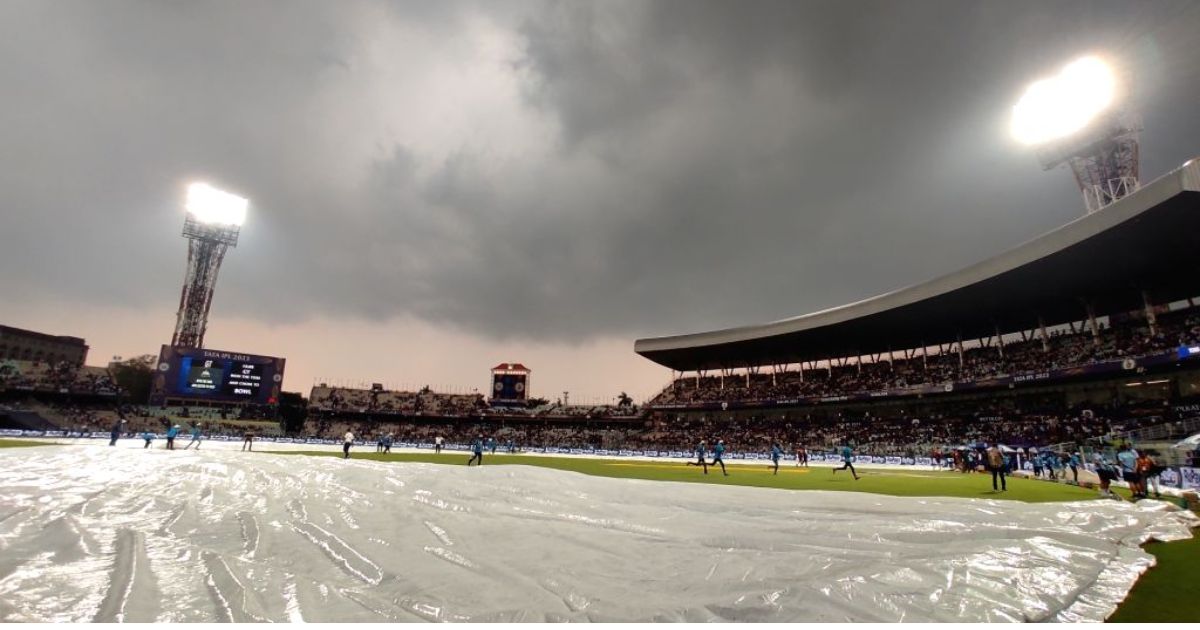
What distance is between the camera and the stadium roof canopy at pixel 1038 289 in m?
26.4

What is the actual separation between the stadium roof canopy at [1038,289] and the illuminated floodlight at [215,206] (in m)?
60.0

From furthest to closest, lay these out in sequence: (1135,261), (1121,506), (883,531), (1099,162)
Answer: (1099,162) < (1135,261) < (1121,506) < (883,531)

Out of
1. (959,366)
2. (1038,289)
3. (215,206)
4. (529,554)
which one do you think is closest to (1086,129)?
(1038,289)

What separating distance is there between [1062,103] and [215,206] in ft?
282

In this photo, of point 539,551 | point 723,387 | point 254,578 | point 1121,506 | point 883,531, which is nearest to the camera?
point 254,578

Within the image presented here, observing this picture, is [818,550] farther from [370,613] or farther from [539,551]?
[370,613]

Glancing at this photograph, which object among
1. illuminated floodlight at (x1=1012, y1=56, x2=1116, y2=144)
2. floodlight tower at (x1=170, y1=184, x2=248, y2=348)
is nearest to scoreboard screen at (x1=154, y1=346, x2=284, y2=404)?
floodlight tower at (x1=170, y1=184, x2=248, y2=348)

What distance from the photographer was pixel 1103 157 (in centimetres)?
4134

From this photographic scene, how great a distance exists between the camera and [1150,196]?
81.6ft

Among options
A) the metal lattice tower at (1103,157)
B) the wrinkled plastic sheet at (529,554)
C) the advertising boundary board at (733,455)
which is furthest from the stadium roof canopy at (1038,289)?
the wrinkled plastic sheet at (529,554)

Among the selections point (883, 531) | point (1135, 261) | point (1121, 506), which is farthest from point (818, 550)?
point (1135, 261)

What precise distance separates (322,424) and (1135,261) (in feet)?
284

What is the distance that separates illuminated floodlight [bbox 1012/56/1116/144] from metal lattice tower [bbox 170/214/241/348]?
83528 millimetres

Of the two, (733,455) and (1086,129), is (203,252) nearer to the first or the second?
(733,455)
